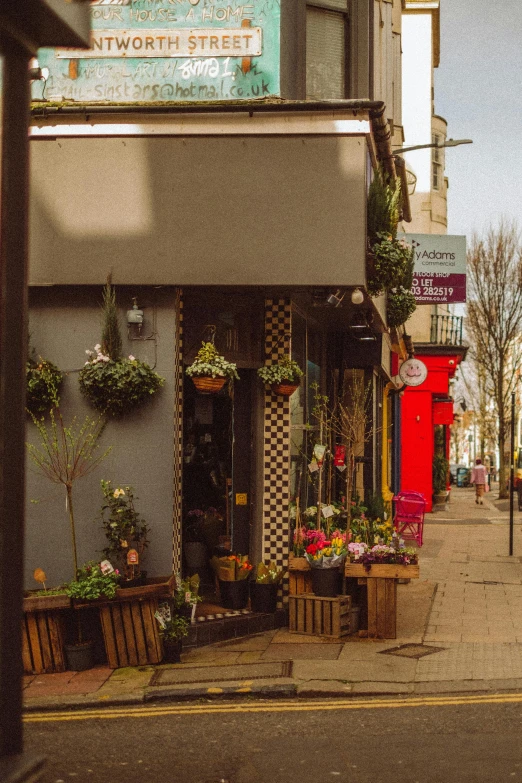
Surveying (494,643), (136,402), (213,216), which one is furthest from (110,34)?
(494,643)

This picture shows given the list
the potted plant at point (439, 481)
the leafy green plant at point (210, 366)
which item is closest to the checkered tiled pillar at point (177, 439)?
the leafy green plant at point (210, 366)

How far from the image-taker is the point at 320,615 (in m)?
10.4

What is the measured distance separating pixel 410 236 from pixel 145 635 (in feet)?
42.4

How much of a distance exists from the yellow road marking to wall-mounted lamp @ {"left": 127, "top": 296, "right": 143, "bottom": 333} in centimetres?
396

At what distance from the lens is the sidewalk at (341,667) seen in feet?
27.3

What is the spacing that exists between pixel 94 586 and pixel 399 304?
23.8 feet

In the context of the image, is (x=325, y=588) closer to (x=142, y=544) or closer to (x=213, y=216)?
(x=142, y=544)

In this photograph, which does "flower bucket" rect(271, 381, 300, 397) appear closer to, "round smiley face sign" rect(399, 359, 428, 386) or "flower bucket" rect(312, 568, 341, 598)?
"flower bucket" rect(312, 568, 341, 598)

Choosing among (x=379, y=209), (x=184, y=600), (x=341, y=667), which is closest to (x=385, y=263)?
(x=379, y=209)

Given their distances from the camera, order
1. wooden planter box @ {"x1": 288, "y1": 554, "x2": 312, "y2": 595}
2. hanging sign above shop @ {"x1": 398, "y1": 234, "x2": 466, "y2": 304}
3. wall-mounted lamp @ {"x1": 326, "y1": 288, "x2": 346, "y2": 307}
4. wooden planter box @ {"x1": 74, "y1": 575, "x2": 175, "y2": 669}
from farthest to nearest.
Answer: hanging sign above shop @ {"x1": 398, "y1": 234, "x2": 466, "y2": 304}
wall-mounted lamp @ {"x1": 326, "y1": 288, "x2": 346, "y2": 307}
wooden planter box @ {"x1": 288, "y1": 554, "x2": 312, "y2": 595}
wooden planter box @ {"x1": 74, "y1": 575, "x2": 175, "y2": 669}

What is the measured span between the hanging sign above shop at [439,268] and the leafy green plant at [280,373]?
10.1 m

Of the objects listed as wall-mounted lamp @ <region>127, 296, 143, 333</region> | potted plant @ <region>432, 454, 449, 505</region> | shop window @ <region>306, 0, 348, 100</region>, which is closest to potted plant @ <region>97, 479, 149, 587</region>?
wall-mounted lamp @ <region>127, 296, 143, 333</region>

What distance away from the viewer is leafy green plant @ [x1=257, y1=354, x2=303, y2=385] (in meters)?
10.8

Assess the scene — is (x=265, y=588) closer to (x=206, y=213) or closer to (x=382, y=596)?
(x=382, y=596)
